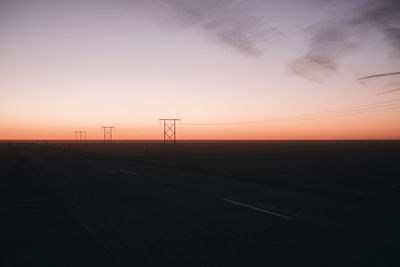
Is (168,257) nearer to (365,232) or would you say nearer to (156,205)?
(365,232)

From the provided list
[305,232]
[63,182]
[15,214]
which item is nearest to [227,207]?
[305,232]

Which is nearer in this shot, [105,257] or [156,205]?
[105,257]

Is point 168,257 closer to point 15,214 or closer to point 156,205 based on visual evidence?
point 156,205

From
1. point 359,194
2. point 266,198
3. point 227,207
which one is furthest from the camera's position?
point 359,194

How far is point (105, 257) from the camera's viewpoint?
21.9ft

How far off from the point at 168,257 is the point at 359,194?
11012 mm

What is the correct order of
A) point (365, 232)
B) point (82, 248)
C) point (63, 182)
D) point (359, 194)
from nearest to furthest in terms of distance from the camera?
point (82, 248) < point (365, 232) < point (359, 194) < point (63, 182)

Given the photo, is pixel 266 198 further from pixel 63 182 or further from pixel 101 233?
pixel 63 182

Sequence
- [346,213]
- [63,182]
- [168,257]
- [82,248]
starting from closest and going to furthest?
[168,257] < [82,248] < [346,213] < [63,182]

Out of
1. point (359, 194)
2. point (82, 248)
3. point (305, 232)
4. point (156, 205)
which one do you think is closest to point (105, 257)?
point (82, 248)

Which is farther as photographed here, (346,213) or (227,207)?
(227,207)

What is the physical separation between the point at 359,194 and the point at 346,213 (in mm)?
4956

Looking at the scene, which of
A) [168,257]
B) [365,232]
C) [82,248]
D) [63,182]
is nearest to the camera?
[168,257]

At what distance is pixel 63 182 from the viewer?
63.4 ft
